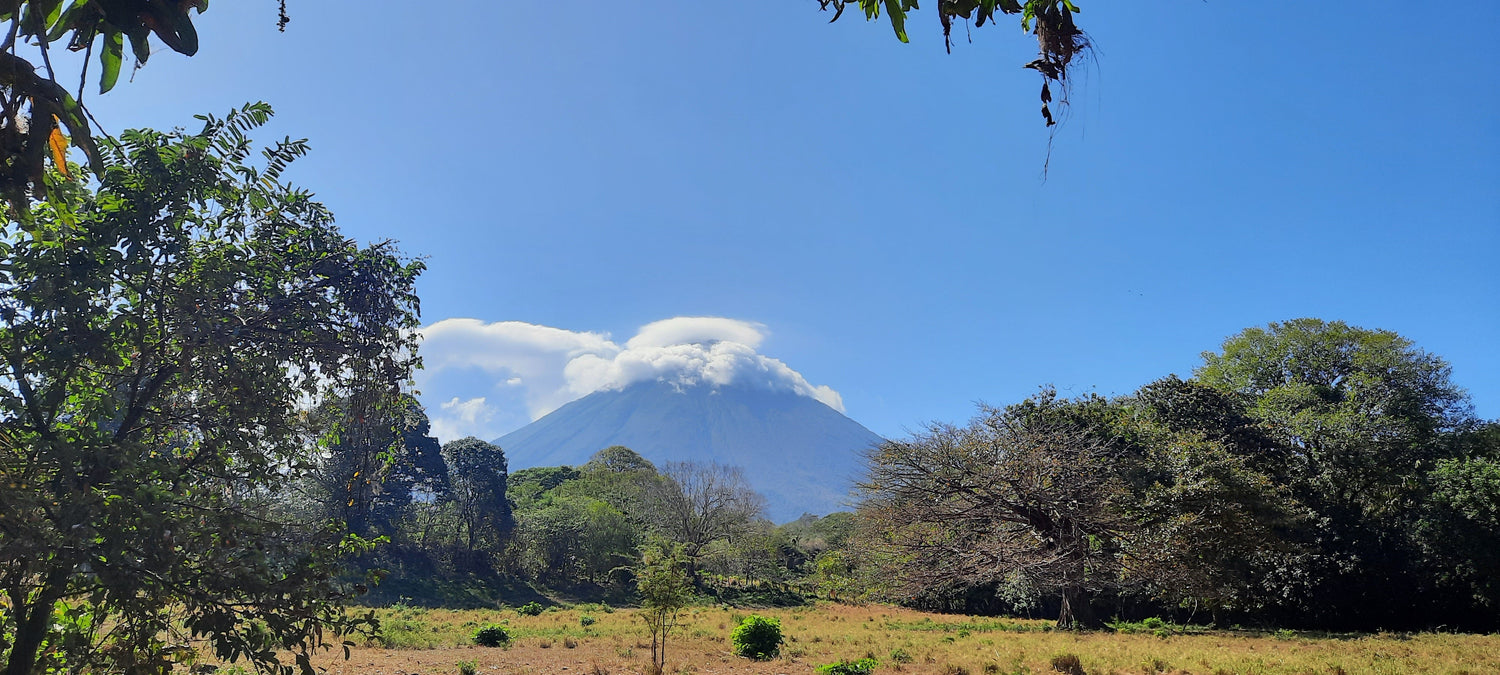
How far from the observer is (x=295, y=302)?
4.07 m

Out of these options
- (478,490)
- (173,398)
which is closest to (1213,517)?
(173,398)

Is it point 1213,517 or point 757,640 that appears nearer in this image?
point 757,640

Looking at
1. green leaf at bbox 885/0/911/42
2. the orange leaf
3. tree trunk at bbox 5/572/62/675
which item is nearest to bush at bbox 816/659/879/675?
tree trunk at bbox 5/572/62/675

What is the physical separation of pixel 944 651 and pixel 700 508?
27.8 meters

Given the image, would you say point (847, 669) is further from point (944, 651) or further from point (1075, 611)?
point (1075, 611)

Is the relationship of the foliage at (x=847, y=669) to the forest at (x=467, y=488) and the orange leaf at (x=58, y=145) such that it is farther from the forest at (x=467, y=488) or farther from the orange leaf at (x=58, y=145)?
the orange leaf at (x=58, y=145)

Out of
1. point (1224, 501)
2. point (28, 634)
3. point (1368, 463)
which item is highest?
point (1368, 463)

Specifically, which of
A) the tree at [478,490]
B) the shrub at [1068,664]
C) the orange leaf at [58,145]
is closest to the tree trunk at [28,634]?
the orange leaf at [58,145]

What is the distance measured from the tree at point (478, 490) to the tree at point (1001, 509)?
28737mm

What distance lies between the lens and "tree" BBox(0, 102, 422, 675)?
9.46 feet

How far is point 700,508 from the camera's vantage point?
40.0m

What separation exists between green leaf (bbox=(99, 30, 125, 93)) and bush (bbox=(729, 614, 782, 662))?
13940 mm

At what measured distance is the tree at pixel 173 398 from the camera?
2.88 metres

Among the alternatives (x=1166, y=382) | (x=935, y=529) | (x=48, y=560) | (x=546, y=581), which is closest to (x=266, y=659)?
(x=48, y=560)
